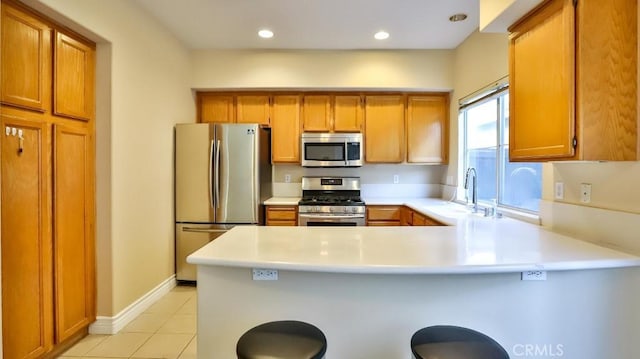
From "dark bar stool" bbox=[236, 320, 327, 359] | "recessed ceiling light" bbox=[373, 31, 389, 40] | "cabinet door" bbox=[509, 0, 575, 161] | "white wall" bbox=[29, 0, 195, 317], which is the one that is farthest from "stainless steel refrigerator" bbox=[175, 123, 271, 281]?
"cabinet door" bbox=[509, 0, 575, 161]

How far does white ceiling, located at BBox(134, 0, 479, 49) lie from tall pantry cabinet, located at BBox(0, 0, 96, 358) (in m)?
0.99

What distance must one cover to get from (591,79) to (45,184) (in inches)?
118

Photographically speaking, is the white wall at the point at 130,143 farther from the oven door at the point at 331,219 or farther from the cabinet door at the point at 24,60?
the oven door at the point at 331,219

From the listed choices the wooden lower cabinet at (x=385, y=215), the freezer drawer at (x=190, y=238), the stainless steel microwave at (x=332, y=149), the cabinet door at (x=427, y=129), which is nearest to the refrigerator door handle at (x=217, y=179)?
the freezer drawer at (x=190, y=238)

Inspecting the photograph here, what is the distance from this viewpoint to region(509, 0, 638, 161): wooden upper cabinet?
1.38m

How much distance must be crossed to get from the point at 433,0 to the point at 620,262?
227cm

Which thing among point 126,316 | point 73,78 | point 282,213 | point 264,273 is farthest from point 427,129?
point 126,316

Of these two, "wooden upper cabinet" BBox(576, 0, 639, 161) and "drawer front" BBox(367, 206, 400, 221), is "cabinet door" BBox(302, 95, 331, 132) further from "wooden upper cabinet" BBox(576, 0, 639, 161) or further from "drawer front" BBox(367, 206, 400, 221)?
"wooden upper cabinet" BBox(576, 0, 639, 161)

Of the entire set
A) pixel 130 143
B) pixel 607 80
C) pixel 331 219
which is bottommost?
pixel 331 219

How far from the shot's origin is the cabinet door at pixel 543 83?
4.75 feet

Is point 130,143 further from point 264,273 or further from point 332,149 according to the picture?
point 332,149

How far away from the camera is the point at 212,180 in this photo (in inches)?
135

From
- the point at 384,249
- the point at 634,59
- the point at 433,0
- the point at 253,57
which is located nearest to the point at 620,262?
the point at 634,59

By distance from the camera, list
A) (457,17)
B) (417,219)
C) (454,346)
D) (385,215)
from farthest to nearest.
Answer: (385,215) → (417,219) → (457,17) → (454,346)
